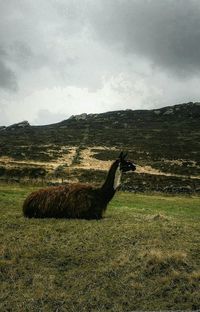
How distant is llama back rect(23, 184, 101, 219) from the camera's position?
17.3 meters

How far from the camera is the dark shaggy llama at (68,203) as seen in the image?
17281 mm

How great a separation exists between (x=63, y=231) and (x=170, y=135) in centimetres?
11322

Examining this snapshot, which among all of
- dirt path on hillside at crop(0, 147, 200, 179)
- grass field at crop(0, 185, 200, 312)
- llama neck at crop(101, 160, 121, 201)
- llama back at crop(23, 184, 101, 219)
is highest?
llama neck at crop(101, 160, 121, 201)

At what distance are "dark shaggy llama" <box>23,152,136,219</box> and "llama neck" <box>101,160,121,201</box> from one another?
0.05 metres

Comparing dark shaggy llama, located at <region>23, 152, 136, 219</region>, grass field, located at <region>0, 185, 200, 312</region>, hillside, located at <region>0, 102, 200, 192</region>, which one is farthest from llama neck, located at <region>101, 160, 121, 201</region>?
hillside, located at <region>0, 102, 200, 192</region>

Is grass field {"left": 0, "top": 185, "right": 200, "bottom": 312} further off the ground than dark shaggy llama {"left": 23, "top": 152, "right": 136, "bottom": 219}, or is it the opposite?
dark shaggy llama {"left": 23, "top": 152, "right": 136, "bottom": 219}

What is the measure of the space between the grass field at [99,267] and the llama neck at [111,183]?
288cm

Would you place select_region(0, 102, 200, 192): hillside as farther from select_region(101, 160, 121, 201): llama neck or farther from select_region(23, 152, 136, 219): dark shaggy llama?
select_region(23, 152, 136, 219): dark shaggy llama

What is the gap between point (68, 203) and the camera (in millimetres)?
17359

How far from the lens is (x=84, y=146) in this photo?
10350cm

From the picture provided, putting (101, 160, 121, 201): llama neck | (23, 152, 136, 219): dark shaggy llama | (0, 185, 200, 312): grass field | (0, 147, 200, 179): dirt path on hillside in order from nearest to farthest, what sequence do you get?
(0, 185, 200, 312): grass field → (23, 152, 136, 219): dark shaggy llama → (101, 160, 121, 201): llama neck → (0, 147, 200, 179): dirt path on hillside

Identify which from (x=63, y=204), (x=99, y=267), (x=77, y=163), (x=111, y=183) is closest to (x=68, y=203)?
(x=63, y=204)

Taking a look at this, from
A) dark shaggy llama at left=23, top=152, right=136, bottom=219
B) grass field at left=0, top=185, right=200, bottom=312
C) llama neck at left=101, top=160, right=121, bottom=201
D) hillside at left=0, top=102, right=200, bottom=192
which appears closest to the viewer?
grass field at left=0, top=185, right=200, bottom=312

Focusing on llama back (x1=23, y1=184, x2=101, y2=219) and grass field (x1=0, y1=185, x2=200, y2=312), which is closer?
grass field (x1=0, y1=185, x2=200, y2=312)
